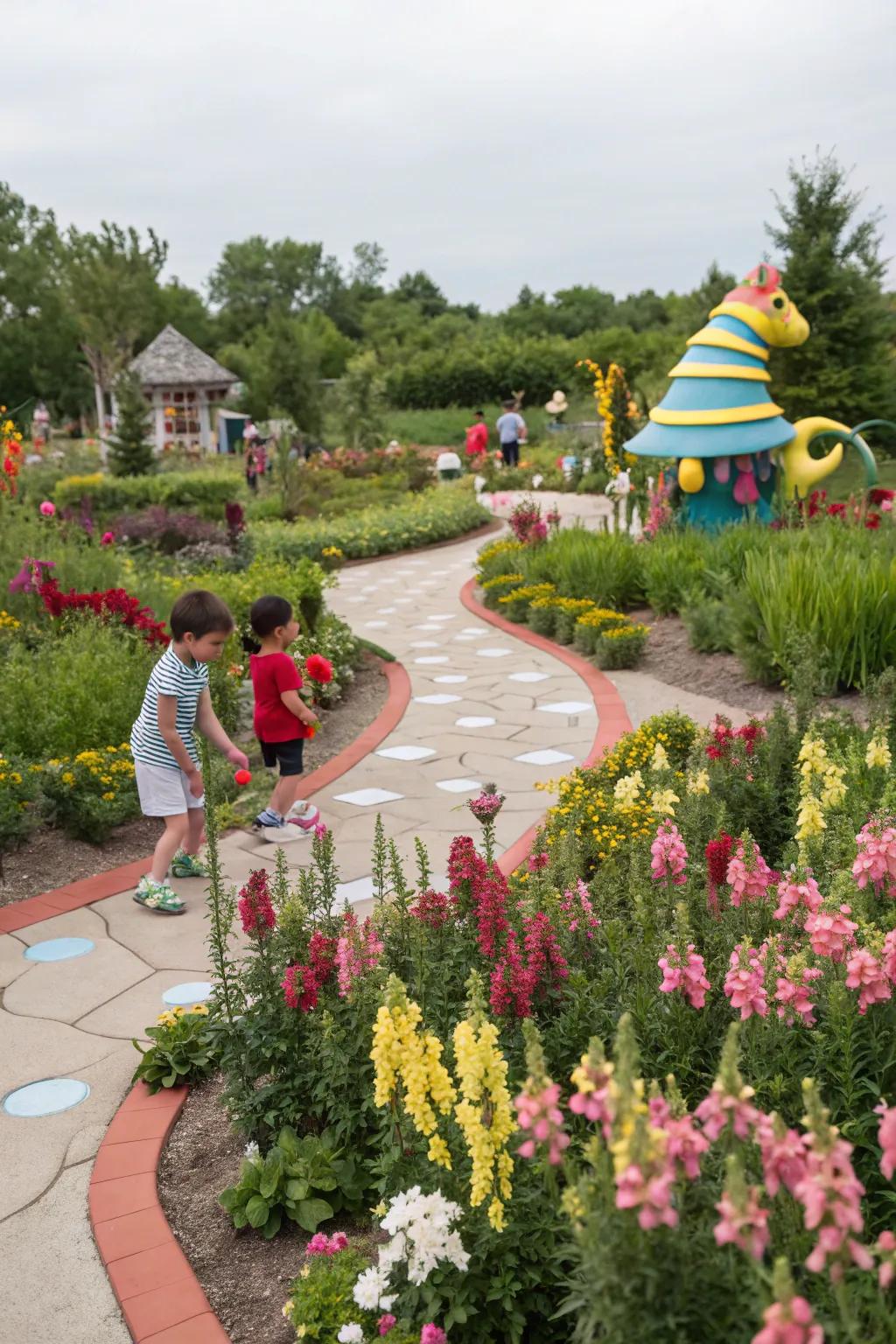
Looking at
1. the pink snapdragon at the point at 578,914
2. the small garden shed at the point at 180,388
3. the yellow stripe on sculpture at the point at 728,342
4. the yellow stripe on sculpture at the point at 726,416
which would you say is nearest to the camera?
the pink snapdragon at the point at 578,914

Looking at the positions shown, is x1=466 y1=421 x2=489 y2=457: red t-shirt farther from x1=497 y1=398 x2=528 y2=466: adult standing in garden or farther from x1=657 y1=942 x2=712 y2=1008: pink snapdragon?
x1=657 y1=942 x2=712 y2=1008: pink snapdragon

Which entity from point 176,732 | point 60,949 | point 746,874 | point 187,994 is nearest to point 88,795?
point 176,732

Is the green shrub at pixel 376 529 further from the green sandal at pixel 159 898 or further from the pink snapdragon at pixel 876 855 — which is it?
the pink snapdragon at pixel 876 855

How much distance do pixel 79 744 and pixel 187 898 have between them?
4.43ft

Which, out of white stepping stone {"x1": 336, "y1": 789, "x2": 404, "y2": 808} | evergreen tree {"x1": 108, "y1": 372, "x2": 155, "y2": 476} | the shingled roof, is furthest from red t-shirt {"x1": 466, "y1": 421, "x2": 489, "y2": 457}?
white stepping stone {"x1": 336, "y1": 789, "x2": 404, "y2": 808}

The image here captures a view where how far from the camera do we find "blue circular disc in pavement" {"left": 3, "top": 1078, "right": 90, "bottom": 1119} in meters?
3.11

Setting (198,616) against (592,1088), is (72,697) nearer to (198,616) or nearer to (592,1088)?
(198,616)

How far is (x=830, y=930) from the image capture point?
236 cm

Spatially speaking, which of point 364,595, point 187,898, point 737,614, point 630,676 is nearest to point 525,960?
point 187,898

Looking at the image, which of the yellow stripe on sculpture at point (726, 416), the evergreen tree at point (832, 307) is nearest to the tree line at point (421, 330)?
the evergreen tree at point (832, 307)

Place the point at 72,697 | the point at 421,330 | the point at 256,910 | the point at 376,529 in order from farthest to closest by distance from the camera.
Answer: the point at 421,330 → the point at 376,529 → the point at 72,697 → the point at 256,910

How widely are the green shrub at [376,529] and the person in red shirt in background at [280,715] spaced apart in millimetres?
7370

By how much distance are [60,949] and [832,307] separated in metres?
21.4

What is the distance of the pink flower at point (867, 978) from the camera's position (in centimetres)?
221
